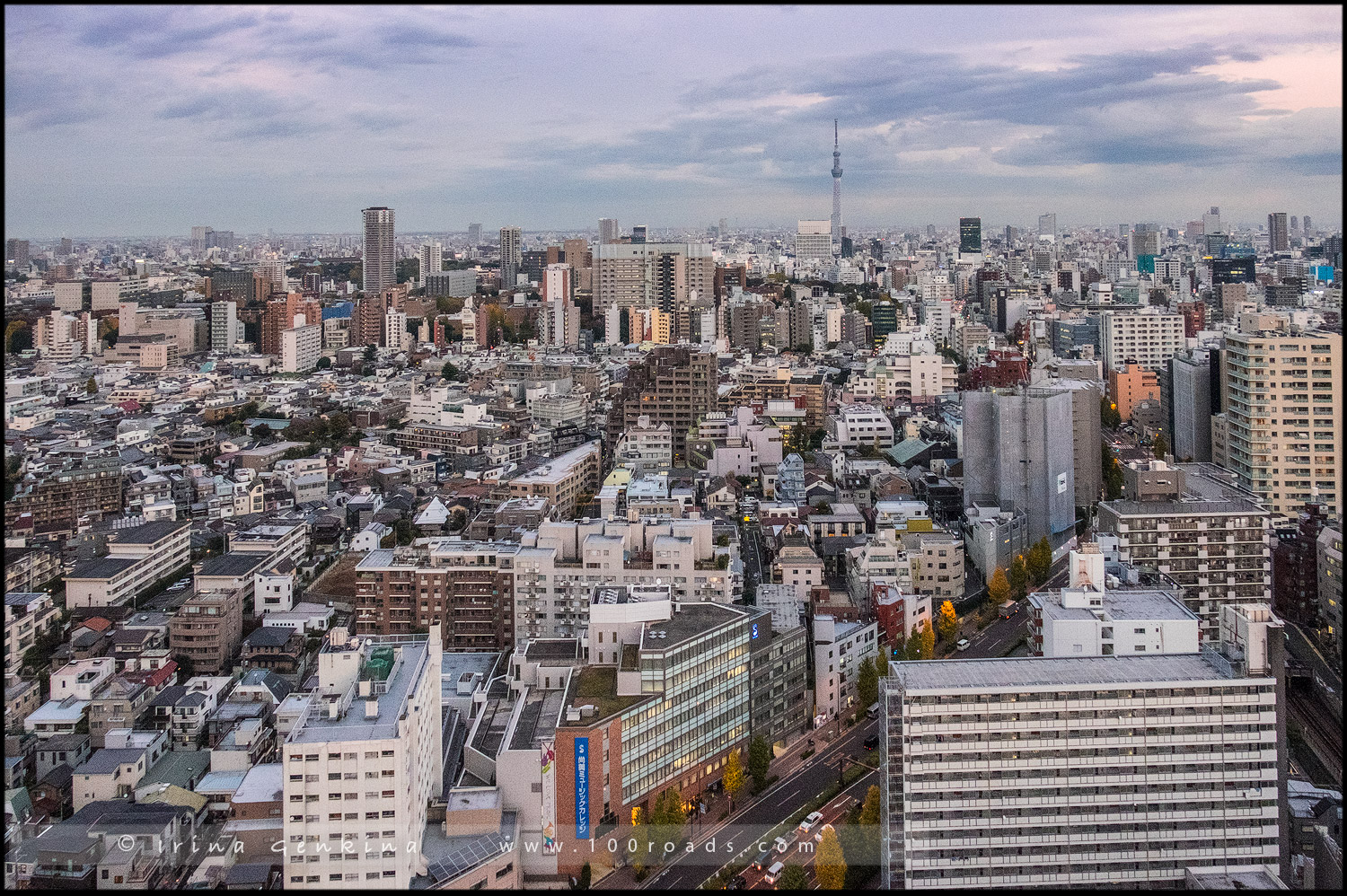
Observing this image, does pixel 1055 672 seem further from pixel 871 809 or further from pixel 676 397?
pixel 676 397

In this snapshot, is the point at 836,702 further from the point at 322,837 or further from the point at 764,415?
the point at 764,415

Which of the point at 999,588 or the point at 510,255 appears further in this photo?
the point at 510,255

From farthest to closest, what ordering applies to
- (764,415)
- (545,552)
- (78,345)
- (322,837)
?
1. (78,345)
2. (764,415)
3. (545,552)
4. (322,837)

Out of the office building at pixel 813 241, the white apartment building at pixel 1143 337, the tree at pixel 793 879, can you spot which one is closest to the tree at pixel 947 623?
the tree at pixel 793 879

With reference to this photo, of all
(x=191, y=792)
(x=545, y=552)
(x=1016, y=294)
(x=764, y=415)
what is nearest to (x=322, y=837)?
(x=191, y=792)

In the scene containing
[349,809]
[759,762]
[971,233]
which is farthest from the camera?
[971,233]

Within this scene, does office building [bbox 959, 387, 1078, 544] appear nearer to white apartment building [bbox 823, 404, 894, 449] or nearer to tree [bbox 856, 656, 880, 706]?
white apartment building [bbox 823, 404, 894, 449]

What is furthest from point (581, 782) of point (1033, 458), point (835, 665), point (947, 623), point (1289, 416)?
point (1289, 416)
